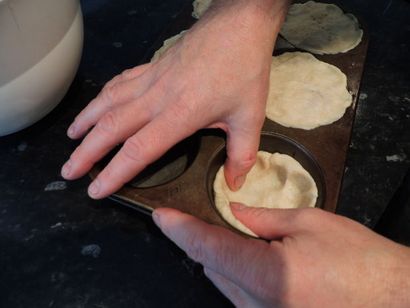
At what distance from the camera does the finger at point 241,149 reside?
3.69 feet

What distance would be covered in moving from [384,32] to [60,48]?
1.23m

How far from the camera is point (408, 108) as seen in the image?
1.50m

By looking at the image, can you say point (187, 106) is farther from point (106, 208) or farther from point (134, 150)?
point (106, 208)

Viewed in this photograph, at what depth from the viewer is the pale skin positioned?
0.82 meters

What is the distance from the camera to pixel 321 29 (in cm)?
164

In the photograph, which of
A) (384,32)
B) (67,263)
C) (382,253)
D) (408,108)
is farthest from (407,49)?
(67,263)

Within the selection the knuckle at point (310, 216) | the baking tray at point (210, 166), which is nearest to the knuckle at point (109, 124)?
the baking tray at point (210, 166)

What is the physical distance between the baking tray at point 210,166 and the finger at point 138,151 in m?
0.06

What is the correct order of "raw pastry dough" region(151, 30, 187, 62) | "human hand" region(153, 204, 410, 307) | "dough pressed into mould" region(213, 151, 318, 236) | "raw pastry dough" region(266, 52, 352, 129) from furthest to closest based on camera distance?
"raw pastry dough" region(151, 30, 187, 62) → "raw pastry dough" region(266, 52, 352, 129) → "dough pressed into mould" region(213, 151, 318, 236) → "human hand" region(153, 204, 410, 307)

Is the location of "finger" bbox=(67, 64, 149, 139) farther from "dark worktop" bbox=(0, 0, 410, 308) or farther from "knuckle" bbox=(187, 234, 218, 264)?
"knuckle" bbox=(187, 234, 218, 264)

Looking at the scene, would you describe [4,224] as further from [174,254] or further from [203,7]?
[203,7]

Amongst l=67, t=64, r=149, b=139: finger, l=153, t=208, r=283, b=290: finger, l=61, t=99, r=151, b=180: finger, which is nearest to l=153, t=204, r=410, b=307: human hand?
l=153, t=208, r=283, b=290: finger

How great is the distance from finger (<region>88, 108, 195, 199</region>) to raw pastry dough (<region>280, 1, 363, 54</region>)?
2.22 ft

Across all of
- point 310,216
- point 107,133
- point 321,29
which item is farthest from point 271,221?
point 321,29
